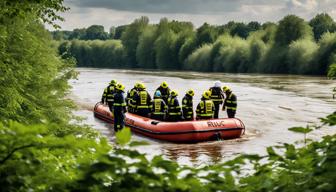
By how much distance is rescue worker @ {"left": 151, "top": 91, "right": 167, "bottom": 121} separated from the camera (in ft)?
64.9

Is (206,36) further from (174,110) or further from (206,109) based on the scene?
(174,110)

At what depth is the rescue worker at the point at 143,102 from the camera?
20.4 metres

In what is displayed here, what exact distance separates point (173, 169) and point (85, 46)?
126 metres

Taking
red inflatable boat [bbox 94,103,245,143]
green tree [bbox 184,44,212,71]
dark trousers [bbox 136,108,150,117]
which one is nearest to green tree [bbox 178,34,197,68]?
green tree [bbox 184,44,212,71]

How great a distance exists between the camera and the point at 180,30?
→ 10481 cm

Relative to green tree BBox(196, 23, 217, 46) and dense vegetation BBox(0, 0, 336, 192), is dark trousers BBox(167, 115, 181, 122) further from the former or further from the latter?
green tree BBox(196, 23, 217, 46)

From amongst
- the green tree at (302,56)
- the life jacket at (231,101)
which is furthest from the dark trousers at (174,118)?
the green tree at (302,56)

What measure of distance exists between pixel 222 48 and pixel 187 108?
2437 inches

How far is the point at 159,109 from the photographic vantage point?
795 inches

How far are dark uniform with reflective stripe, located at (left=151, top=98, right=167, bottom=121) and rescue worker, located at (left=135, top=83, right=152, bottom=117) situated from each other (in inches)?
22.2

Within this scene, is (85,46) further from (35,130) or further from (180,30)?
(35,130)

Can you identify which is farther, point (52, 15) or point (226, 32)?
point (226, 32)

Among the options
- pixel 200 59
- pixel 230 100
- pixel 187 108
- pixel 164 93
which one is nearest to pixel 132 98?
pixel 164 93

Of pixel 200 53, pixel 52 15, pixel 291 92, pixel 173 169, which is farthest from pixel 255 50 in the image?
pixel 173 169
